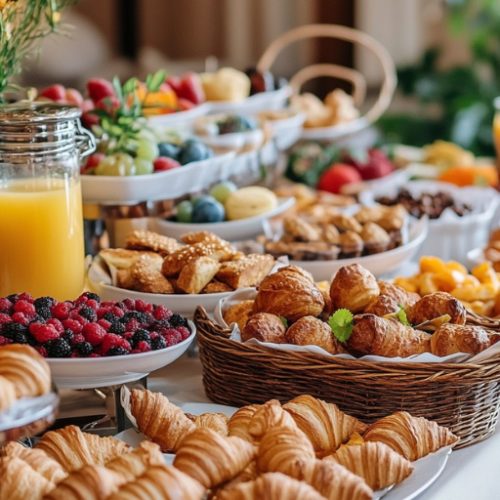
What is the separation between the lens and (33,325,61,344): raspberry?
1018 millimetres

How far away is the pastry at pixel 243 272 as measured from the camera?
55.2 inches

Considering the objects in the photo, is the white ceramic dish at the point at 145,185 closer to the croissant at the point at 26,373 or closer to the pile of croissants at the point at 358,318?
the pile of croissants at the point at 358,318

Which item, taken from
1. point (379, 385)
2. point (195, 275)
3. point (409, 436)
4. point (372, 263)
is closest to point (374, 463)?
Answer: point (409, 436)

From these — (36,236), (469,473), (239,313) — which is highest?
(36,236)

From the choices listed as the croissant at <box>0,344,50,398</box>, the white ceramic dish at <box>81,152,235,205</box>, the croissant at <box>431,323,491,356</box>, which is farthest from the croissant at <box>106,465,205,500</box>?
the white ceramic dish at <box>81,152,235,205</box>

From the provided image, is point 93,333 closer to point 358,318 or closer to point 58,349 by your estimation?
point 58,349

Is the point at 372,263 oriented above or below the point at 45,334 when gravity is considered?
below

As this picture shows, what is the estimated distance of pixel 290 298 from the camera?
119 centimetres

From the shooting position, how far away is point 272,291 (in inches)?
47.4

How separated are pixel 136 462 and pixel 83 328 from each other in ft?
0.87

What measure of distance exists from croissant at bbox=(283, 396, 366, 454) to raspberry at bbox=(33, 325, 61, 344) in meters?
0.30

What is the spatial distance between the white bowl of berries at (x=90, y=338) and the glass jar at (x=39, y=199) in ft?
0.68

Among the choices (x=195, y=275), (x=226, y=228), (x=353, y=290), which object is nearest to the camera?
(x=353, y=290)

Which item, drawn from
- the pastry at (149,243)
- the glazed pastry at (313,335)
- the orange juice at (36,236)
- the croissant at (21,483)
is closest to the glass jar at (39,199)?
the orange juice at (36,236)
